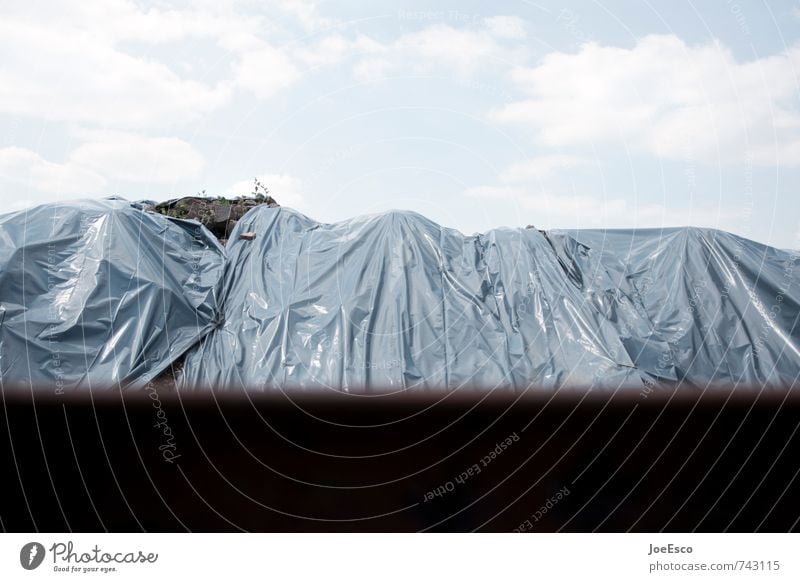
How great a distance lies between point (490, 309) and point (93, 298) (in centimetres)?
438

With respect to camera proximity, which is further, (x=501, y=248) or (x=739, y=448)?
(x=501, y=248)

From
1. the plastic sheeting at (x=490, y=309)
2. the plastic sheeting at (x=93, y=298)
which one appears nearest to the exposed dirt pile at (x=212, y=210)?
the plastic sheeting at (x=490, y=309)

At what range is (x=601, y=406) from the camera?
580cm

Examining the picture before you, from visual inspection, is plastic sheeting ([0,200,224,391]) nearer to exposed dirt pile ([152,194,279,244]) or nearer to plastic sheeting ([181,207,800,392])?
plastic sheeting ([181,207,800,392])

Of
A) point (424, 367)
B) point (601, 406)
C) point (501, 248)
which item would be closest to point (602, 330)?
point (601, 406)

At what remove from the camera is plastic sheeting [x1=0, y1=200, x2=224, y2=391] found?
5754mm

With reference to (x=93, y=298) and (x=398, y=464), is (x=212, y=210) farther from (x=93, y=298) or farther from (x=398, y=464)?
(x=398, y=464)

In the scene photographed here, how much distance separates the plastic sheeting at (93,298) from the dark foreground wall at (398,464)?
36cm

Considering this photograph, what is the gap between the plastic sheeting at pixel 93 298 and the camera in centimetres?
575

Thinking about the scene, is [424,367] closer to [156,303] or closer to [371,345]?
[371,345]

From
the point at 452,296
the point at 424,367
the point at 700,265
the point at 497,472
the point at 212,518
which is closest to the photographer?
the point at 212,518

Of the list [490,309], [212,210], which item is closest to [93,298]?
[212,210]

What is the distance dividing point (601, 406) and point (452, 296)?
2.03 meters

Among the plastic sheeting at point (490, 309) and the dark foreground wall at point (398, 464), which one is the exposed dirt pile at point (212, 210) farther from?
the dark foreground wall at point (398, 464)
